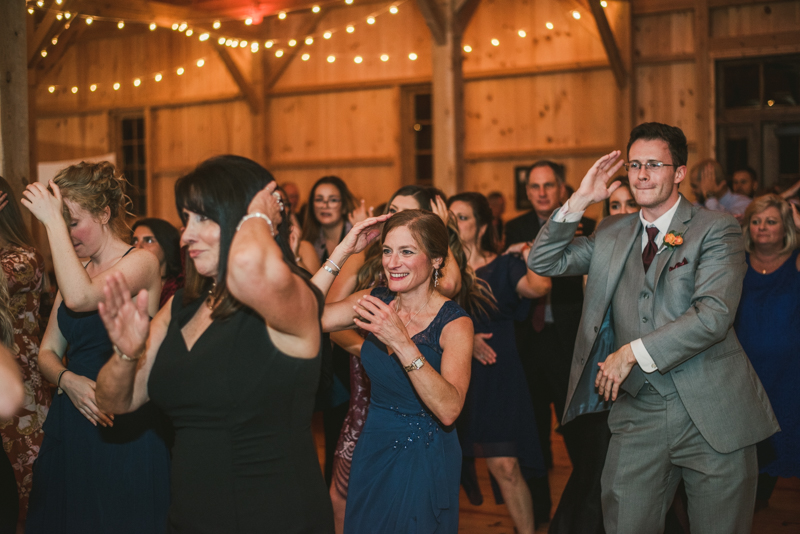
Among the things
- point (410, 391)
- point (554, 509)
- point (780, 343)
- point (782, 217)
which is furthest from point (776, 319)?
point (410, 391)

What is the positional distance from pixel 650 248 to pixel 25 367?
234cm

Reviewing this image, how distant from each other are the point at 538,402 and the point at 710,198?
9.40ft

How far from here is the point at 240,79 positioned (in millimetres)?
9945

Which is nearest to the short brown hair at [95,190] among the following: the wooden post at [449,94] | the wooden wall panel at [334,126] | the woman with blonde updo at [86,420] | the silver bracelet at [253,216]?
the woman with blonde updo at [86,420]

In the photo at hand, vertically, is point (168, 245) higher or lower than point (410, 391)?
higher

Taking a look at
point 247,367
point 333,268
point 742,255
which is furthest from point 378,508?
point 742,255

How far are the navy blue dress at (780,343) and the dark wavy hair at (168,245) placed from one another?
2.98 m

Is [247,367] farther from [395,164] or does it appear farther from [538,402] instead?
[395,164]

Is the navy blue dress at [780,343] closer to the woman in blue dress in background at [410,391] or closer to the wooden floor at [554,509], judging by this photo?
the wooden floor at [554,509]

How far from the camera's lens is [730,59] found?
7.89m

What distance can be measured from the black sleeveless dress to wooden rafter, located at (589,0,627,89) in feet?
22.1

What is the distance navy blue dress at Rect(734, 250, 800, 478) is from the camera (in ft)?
12.8

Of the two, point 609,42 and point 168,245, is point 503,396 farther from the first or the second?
point 609,42

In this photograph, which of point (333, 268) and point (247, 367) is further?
point (333, 268)
